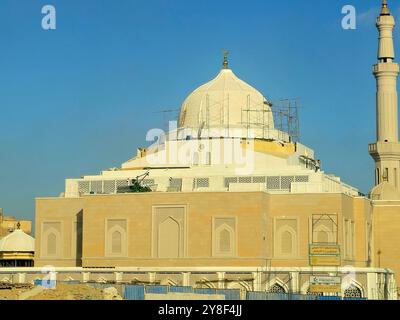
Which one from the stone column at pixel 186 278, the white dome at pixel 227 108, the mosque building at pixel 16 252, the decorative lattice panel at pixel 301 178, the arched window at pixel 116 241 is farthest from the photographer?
the mosque building at pixel 16 252

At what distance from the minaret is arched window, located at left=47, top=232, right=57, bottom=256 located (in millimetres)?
19552

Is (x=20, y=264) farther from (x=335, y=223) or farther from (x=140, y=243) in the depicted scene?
(x=335, y=223)

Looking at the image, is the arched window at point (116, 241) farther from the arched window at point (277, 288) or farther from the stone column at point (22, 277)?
the arched window at point (277, 288)

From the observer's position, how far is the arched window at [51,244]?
49531 mm

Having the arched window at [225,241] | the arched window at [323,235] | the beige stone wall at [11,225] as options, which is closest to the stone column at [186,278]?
the arched window at [225,241]

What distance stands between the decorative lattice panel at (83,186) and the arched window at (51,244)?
2944 millimetres

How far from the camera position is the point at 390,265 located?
5216cm

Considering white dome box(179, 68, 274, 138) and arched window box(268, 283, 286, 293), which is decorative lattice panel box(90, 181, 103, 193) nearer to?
white dome box(179, 68, 274, 138)

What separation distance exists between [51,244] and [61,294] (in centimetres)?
2008

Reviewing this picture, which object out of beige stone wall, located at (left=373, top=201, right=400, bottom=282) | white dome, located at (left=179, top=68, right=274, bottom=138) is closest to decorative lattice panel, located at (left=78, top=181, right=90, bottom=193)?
white dome, located at (left=179, top=68, right=274, bottom=138)

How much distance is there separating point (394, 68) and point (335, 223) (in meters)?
16.2

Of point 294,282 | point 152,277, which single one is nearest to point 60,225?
point 152,277

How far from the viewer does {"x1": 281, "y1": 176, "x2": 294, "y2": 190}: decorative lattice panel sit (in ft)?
158
